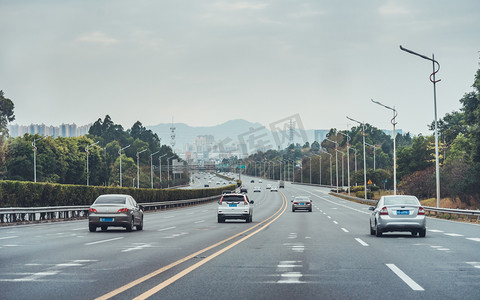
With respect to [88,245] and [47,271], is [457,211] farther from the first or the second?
[47,271]

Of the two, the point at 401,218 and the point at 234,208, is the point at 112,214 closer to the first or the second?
the point at 234,208

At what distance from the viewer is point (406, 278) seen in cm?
979

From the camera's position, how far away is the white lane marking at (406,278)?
8.80m

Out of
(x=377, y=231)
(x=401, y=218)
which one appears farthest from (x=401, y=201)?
(x=377, y=231)

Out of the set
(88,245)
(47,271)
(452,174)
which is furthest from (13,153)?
(47,271)

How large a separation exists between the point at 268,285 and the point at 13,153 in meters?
95.1

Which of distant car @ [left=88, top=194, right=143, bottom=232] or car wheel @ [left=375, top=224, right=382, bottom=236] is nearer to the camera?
car wheel @ [left=375, top=224, right=382, bottom=236]

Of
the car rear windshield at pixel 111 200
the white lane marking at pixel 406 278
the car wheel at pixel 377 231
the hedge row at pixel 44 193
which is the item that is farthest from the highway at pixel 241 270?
the hedge row at pixel 44 193

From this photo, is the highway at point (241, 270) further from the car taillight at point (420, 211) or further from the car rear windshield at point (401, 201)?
the car rear windshield at point (401, 201)

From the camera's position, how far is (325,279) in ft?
32.1

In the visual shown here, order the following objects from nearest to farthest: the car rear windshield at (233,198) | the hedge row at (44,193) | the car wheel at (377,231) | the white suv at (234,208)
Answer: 1. the car wheel at (377,231)
2. the white suv at (234,208)
3. the car rear windshield at (233,198)
4. the hedge row at (44,193)

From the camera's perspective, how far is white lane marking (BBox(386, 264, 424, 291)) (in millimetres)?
8805

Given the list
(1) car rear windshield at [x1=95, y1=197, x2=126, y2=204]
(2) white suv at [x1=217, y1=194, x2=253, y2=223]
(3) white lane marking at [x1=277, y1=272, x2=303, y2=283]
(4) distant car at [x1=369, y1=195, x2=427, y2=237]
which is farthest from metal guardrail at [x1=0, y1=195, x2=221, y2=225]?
(3) white lane marking at [x1=277, y1=272, x2=303, y2=283]

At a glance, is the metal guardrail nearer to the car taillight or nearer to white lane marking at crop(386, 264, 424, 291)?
the car taillight
